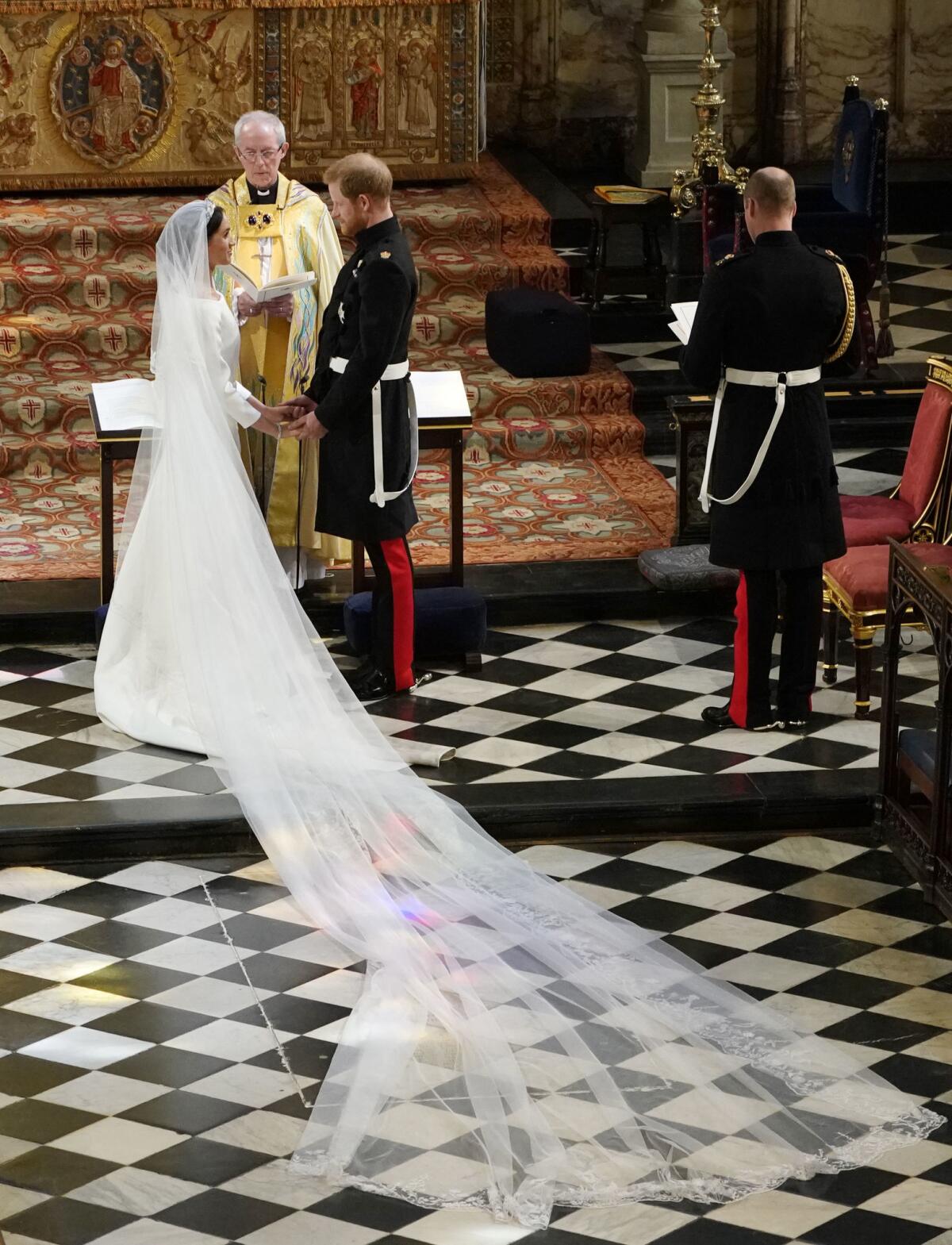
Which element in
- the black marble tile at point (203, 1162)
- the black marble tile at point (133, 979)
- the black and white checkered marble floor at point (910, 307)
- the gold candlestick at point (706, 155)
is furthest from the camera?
the gold candlestick at point (706, 155)

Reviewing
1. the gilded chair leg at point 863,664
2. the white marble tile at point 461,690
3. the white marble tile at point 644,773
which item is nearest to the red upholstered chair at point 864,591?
the gilded chair leg at point 863,664

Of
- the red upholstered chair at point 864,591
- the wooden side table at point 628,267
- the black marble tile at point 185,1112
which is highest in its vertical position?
the wooden side table at point 628,267

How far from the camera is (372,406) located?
7.98 m

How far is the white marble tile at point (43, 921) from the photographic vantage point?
665 cm

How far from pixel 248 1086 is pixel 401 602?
108 inches

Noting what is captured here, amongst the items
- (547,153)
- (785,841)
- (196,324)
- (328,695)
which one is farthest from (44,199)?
(785,841)

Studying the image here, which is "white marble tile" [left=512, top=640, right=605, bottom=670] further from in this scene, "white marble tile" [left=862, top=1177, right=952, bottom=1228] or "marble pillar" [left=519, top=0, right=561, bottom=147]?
"marble pillar" [left=519, top=0, right=561, bottom=147]

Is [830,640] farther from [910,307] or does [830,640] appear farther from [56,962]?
[910,307]

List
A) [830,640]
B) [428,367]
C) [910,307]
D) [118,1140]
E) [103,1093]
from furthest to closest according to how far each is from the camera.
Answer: [910,307] → [428,367] → [830,640] → [103,1093] → [118,1140]

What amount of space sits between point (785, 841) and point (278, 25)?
24.1 ft

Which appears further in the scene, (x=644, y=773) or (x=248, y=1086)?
(x=644, y=773)

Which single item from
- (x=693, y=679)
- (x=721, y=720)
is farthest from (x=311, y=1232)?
(x=693, y=679)

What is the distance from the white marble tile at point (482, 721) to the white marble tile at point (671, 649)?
2.72 ft

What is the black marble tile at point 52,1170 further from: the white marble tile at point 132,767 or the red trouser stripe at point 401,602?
the red trouser stripe at point 401,602
